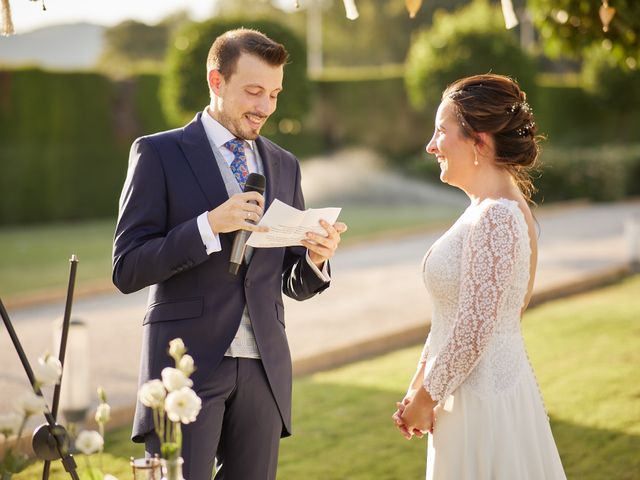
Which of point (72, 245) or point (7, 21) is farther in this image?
point (72, 245)

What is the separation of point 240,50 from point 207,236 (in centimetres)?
70

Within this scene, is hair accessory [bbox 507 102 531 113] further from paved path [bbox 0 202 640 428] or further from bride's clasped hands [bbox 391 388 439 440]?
paved path [bbox 0 202 640 428]

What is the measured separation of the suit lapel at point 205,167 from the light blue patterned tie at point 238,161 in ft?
0.29

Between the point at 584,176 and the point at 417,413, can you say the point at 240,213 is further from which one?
the point at 584,176

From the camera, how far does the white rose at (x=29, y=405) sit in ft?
6.65

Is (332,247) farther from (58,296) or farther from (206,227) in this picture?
(58,296)

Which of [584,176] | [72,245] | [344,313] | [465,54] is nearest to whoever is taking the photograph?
[344,313]

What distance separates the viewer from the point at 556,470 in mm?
3355

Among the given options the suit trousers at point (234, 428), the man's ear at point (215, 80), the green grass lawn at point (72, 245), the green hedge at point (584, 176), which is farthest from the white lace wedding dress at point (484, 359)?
the green hedge at point (584, 176)

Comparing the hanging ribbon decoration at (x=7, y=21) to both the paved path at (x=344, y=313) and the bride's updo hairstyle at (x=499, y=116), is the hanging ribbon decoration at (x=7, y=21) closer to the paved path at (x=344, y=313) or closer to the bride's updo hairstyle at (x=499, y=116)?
the bride's updo hairstyle at (x=499, y=116)

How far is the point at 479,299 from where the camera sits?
313 cm

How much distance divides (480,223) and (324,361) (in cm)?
572

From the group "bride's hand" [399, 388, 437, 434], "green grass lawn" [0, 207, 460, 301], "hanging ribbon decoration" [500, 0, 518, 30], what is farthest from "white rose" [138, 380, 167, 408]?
"green grass lawn" [0, 207, 460, 301]

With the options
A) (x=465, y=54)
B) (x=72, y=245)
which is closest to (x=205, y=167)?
(x=72, y=245)
